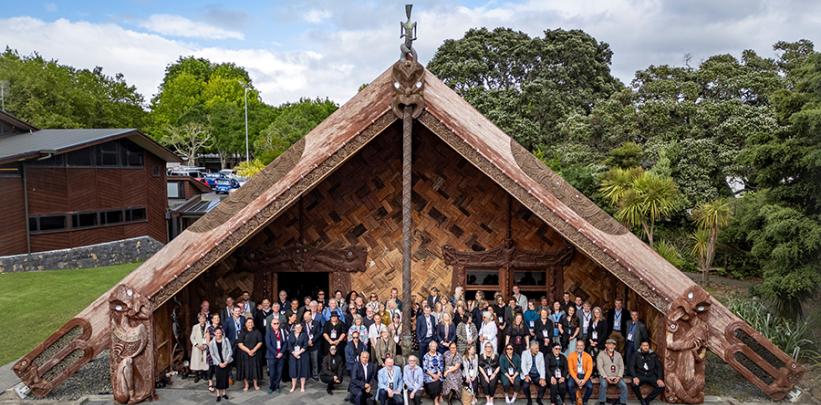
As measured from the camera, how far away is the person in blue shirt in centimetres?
846

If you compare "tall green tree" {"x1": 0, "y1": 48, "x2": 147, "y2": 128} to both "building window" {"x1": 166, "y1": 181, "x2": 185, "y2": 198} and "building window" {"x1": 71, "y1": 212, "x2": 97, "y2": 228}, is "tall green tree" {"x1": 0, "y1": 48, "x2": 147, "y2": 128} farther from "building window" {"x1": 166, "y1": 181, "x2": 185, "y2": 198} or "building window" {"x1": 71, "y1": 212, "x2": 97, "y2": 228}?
"building window" {"x1": 71, "y1": 212, "x2": 97, "y2": 228}

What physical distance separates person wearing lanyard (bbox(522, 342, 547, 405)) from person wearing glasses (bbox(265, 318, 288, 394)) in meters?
4.22

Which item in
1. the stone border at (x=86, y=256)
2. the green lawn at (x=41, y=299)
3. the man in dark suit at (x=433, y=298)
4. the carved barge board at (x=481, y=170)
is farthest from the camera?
the stone border at (x=86, y=256)

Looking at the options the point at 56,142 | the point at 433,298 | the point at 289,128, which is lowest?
the point at 433,298

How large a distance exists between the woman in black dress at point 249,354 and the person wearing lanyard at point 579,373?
5446 millimetres

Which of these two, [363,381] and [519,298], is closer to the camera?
[363,381]

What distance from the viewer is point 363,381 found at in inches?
342

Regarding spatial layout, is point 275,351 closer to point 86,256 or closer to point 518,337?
point 518,337

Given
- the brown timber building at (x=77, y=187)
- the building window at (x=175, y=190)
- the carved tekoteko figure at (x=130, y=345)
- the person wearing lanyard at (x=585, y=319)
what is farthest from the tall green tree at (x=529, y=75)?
the carved tekoteko figure at (x=130, y=345)

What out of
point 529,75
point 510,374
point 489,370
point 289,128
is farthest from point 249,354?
point 289,128

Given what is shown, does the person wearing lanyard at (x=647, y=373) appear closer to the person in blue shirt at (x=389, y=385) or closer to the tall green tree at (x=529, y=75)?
the person in blue shirt at (x=389, y=385)

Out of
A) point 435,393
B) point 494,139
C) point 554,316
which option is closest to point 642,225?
point 554,316

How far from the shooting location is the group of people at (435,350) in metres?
8.70

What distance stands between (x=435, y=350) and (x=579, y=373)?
2.45 m
